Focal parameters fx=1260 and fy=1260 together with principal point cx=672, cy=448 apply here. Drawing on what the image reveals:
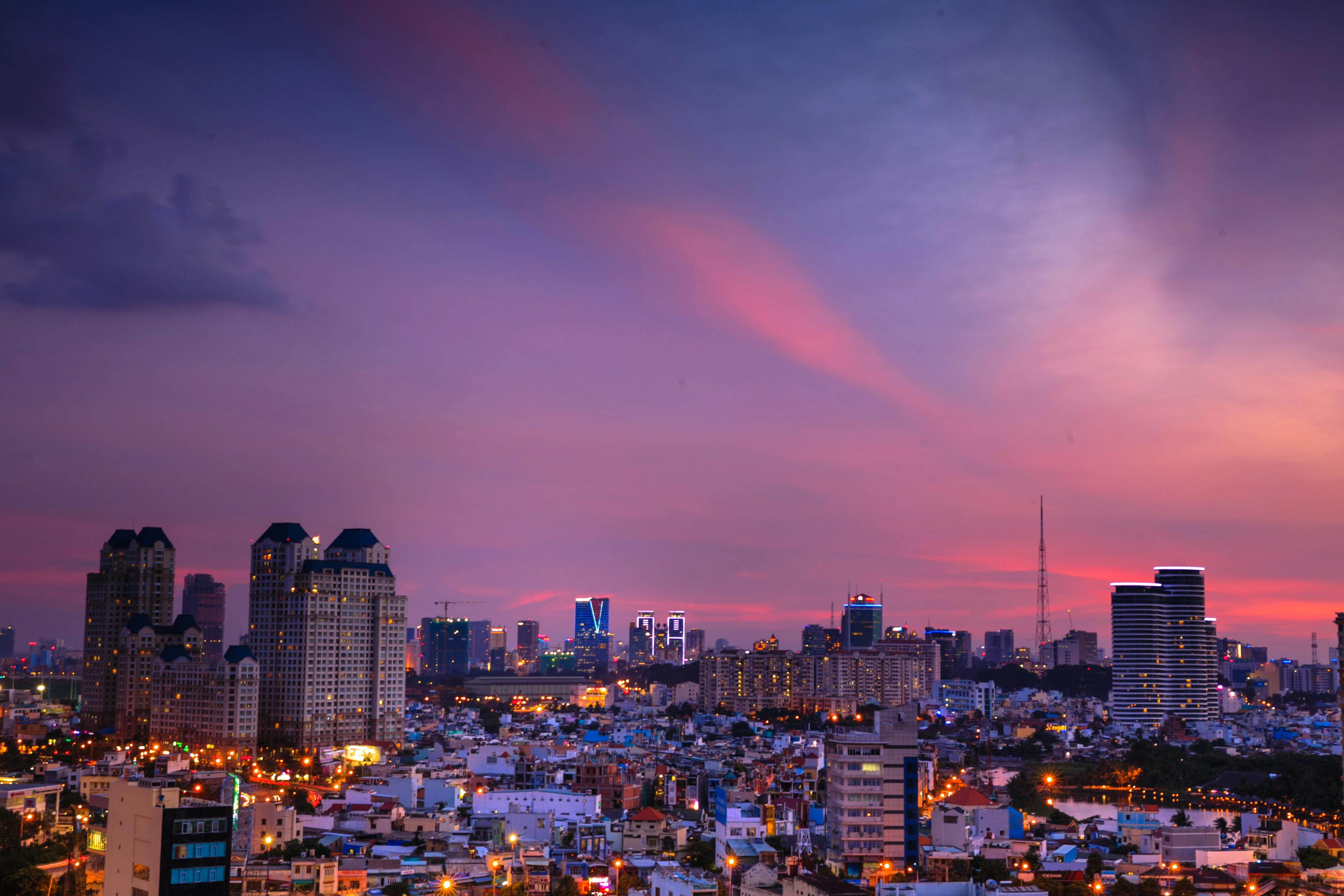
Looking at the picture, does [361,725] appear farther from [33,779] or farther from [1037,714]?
[1037,714]

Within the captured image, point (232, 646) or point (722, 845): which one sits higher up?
point (232, 646)

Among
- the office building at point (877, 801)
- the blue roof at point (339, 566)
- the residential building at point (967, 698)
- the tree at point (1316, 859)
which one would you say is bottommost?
the residential building at point (967, 698)

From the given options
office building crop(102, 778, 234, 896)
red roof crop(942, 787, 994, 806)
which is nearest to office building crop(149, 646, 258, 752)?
red roof crop(942, 787, 994, 806)

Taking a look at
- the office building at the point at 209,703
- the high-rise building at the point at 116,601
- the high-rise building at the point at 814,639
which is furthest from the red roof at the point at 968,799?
the high-rise building at the point at 814,639

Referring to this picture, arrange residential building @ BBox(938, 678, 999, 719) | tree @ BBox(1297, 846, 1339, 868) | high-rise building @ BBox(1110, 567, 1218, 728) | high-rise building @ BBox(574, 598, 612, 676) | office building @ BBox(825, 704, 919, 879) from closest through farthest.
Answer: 1. office building @ BBox(825, 704, 919, 879)
2. tree @ BBox(1297, 846, 1339, 868)
3. high-rise building @ BBox(1110, 567, 1218, 728)
4. residential building @ BBox(938, 678, 999, 719)
5. high-rise building @ BBox(574, 598, 612, 676)

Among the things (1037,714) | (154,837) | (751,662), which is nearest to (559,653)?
(751,662)

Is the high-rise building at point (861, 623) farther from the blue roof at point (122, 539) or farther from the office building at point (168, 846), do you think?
the office building at point (168, 846)

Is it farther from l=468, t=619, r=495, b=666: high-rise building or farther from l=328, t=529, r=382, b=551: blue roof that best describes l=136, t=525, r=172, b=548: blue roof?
l=468, t=619, r=495, b=666: high-rise building
